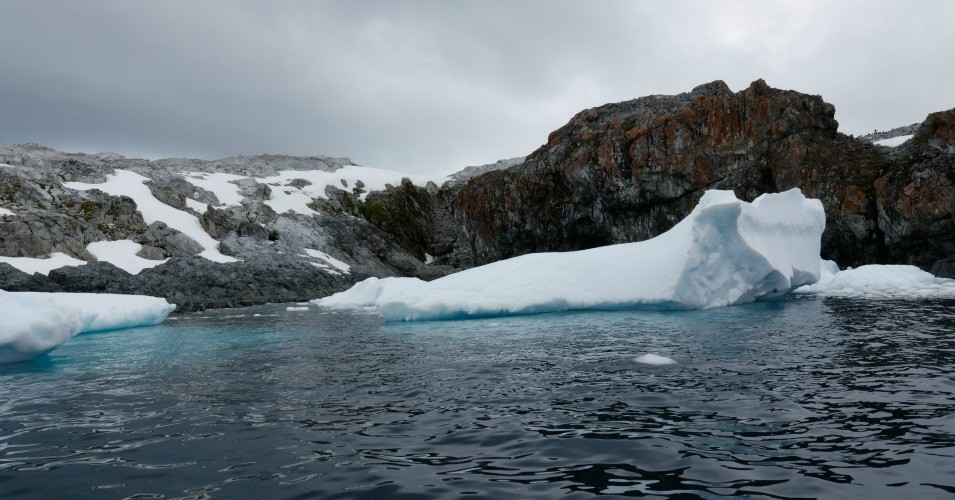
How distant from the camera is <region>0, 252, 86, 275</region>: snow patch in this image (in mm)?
48388

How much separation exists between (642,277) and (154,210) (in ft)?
228

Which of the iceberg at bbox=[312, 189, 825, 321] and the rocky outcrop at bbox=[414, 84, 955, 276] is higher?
the rocky outcrop at bbox=[414, 84, 955, 276]

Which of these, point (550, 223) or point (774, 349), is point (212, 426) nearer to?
point (774, 349)

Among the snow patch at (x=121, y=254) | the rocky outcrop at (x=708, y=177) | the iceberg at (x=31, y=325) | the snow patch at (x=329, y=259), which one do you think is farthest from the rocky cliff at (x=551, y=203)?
the iceberg at (x=31, y=325)

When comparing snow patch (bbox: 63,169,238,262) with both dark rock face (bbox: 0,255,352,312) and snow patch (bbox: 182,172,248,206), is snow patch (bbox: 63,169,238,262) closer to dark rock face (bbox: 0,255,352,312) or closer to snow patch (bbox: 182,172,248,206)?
snow patch (bbox: 182,172,248,206)

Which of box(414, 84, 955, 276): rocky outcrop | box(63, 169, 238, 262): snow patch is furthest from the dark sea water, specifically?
box(63, 169, 238, 262): snow patch

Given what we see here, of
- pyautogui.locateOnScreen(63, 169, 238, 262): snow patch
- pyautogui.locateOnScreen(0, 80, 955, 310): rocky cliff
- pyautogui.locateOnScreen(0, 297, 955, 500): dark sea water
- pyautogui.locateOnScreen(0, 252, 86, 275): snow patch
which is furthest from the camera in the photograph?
pyautogui.locateOnScreen(63, 169, 238, 262): snow patch

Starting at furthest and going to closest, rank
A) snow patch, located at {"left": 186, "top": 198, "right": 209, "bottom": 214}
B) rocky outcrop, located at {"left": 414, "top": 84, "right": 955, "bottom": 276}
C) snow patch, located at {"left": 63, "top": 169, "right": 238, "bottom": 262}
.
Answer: snow patch, located at {"left": 186, "top": 198, "right": 209, "bottom": 214} < snow patch, located at {"left": 63, "top": 169, "right": 238, "bottom": 262} < rocky outcrop, located at {"left": 414, "top": 84, "right": 955, "bottom": 276}

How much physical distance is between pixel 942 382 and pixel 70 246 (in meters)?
68.4

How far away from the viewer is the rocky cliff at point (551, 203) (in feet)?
147

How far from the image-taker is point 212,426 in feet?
27.8

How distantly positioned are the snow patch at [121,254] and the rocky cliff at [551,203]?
75cm

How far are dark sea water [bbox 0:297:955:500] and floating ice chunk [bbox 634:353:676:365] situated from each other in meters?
0.35

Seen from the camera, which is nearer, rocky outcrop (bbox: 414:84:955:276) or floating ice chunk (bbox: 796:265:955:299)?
floating ice chunk (bbox: 796:265:955:299)
